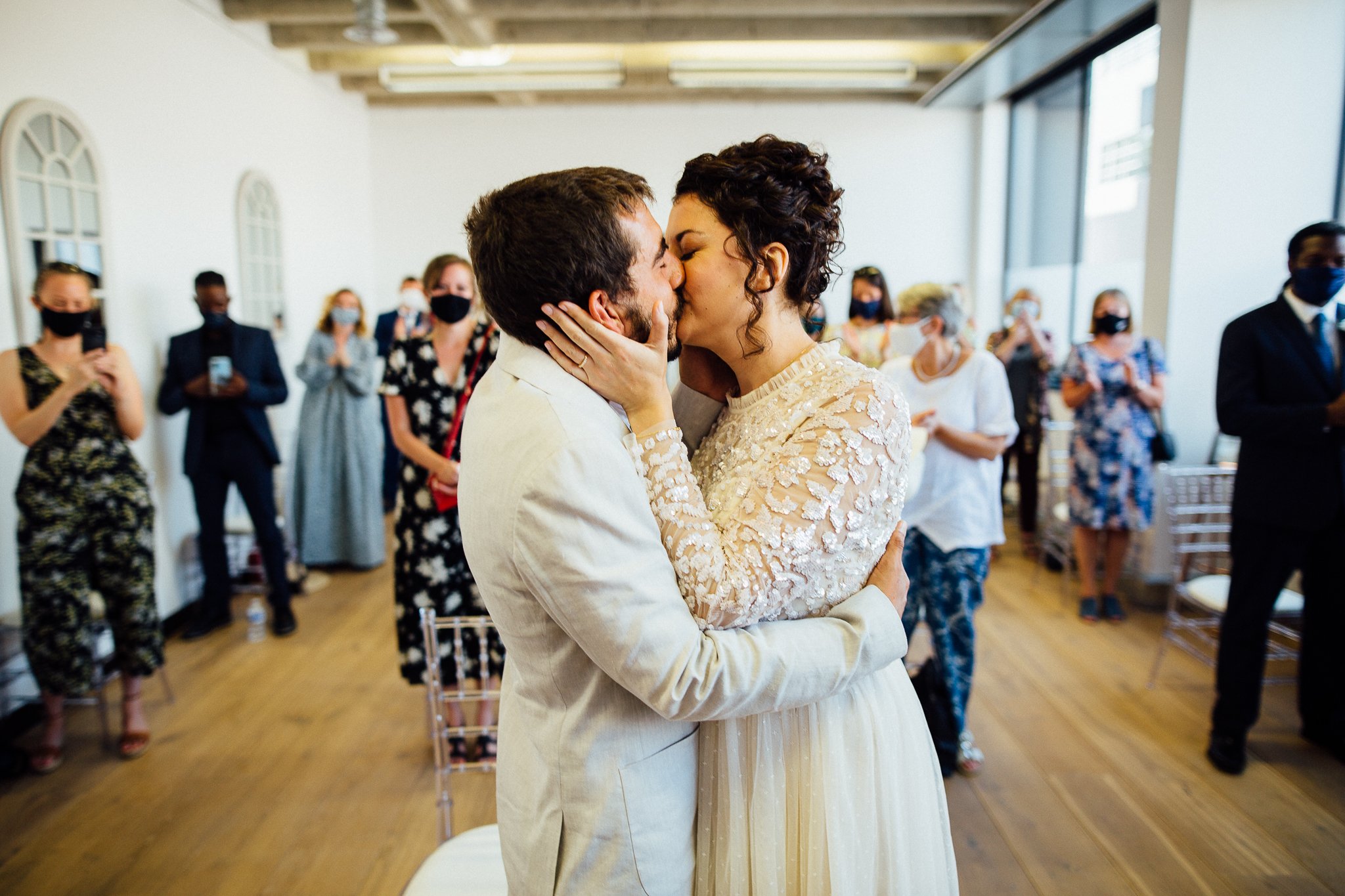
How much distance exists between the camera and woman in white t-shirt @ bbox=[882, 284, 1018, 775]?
2.96 m

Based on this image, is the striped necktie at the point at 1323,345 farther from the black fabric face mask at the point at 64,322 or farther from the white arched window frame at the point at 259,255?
the white arched window frame at the point at 259,255

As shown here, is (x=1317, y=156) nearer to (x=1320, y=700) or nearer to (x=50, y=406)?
(x=1320, y=700)

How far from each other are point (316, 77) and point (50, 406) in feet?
15.8

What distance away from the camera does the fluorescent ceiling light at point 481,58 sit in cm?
641

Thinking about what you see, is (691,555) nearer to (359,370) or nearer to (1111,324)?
(1111,324)

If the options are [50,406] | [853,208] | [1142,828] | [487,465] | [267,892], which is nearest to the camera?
[487,465]

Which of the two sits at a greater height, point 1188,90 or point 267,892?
point 1188,90

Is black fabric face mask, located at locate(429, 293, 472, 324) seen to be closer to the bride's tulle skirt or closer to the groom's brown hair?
the groom's brown hair

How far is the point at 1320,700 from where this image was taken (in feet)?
10.0

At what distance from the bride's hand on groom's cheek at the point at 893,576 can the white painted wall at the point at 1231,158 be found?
379 cm

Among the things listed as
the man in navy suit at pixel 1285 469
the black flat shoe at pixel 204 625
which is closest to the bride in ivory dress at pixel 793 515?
the man in navy suit at pixel 1285 469

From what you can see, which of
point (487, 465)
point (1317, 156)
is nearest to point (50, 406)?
point (487, 465)

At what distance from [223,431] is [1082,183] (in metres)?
6.22

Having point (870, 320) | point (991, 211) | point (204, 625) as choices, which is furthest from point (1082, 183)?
point (204, 625)
